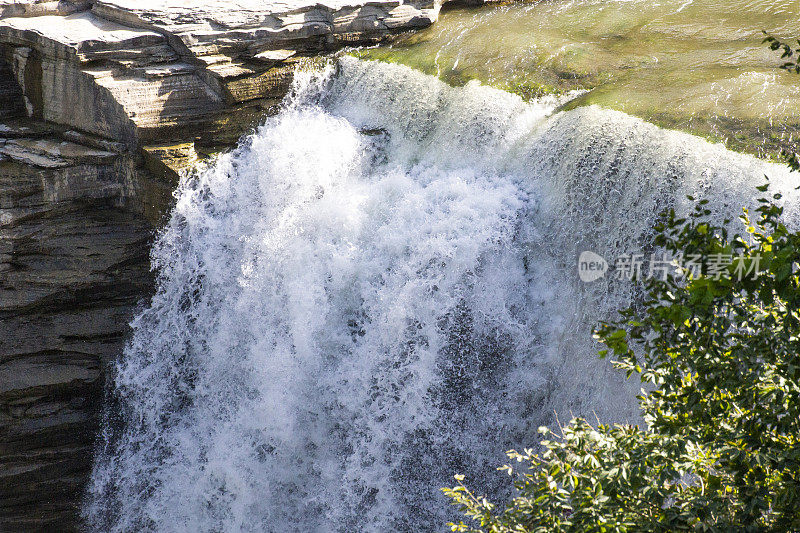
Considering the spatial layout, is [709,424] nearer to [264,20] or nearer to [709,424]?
[709,424]

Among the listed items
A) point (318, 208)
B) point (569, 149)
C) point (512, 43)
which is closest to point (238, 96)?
point (318, 208)

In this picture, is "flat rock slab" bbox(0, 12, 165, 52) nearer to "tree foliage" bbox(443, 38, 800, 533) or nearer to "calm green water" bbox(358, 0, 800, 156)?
"calm green water" bbox(358, 0, 800, 156)

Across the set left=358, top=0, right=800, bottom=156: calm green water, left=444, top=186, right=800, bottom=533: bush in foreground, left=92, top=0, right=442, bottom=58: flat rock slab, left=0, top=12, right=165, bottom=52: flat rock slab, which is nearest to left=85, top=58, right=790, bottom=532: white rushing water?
left=358, top=0, right=800, bottom=156: calm green water

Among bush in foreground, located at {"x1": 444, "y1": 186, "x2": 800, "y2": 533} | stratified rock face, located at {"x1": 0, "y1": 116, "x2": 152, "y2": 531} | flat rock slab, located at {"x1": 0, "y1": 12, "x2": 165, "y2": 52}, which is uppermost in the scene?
flat rock slab, located at {"x1": 0, "y1": 12, "x2": 165, "y2": 52}

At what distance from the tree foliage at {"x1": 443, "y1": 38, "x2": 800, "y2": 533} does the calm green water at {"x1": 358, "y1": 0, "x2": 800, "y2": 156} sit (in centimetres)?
380

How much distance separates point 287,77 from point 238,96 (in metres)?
0.70

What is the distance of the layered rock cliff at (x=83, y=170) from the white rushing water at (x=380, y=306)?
418mm

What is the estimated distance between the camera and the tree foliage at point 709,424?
7.07 ft

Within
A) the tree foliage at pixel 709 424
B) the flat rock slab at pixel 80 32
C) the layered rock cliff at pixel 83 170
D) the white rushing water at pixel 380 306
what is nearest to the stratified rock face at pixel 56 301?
the layered rock cliff at pixel 83 170

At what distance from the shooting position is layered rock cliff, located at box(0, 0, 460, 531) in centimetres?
781

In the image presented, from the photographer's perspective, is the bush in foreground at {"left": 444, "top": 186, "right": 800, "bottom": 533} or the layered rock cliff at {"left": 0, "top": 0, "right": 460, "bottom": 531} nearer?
the bush in foreground at {"left": 444, "top": 186, "right": 800, "bottom": 533}

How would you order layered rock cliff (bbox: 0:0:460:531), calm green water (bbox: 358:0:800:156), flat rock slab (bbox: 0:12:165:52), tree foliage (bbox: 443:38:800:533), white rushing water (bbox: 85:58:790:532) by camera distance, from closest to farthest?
tree foliage (bbox: 443:38:800:533)
white rushing water (bbox: 85:58:790:532)
calm green water (bbox: 358:0:800:156)
flat rock slab (bbox: 0:12:165:52)
layered rock cliff (bbox: 0:0:460:531)

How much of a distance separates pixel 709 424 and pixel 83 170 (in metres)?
7.46

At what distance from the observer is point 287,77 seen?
8719mm
